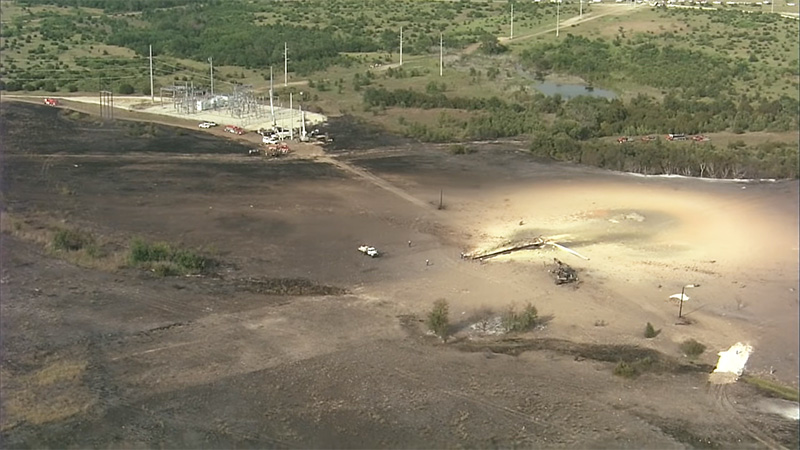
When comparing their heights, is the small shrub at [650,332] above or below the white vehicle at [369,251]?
below

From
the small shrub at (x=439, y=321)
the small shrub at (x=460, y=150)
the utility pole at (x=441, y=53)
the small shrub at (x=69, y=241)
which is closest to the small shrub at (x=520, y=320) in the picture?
the small shrub at (x=439, y=321)

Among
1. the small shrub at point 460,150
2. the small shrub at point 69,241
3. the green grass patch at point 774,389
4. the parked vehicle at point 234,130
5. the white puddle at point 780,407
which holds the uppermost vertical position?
the parked vehicle at point 234,130

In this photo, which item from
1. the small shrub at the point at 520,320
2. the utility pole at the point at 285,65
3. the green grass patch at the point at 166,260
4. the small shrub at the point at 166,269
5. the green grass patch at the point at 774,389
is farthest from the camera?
the utility pole at the point at 285,65

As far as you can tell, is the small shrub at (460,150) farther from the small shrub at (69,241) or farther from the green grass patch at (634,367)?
the green grass patch at (634,367)

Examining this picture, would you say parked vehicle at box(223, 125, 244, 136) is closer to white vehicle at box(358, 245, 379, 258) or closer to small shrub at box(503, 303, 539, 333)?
white vehicle at box(358, 245, 379, 258)

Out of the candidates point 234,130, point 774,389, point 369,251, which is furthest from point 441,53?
point 774,389

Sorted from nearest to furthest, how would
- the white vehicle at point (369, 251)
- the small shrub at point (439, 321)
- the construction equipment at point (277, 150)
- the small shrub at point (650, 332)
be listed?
the small shrub at point (439, 321)
the small shrub at point (650, 332)
the white vehicle at point (369, 251)
the construction equipment at point (277, 150)

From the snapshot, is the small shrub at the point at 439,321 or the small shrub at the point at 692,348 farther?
the small shrub at the point at 439,321
